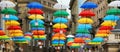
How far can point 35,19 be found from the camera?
38531 mm

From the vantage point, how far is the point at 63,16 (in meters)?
39.9

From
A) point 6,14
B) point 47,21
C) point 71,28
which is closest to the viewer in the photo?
point 6,14

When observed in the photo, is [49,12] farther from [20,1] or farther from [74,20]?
[74,20]

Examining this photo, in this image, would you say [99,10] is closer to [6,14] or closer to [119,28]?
[119,28]

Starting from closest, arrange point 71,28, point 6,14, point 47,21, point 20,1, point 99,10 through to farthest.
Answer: point 6,14 < point 99,10 < point 20,1 < point 47,21 < point 71,28

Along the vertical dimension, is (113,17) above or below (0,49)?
above

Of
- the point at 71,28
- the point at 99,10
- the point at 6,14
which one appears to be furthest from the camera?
the point at 71,28

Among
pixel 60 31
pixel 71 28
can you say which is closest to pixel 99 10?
pixel 60 31

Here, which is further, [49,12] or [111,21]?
[49,12]

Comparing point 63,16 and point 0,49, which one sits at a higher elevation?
point 63,16

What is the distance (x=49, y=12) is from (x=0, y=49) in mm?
66565

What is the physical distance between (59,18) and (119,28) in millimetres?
11879

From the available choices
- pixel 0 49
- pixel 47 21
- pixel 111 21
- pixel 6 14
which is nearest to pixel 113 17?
pixel 111 21

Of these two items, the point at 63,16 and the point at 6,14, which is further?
the point at 63,16
